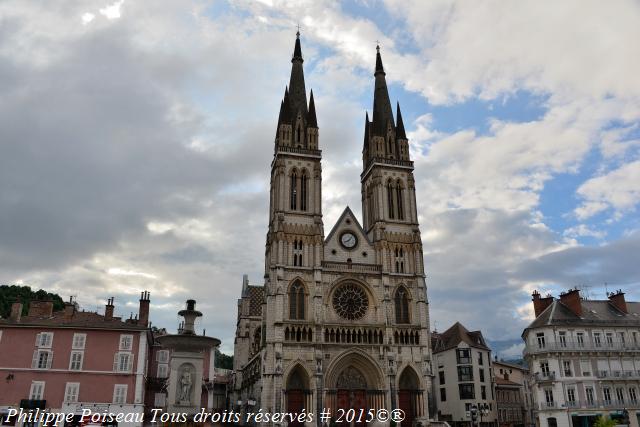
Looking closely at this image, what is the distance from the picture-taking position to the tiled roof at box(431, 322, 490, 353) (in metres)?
63.3

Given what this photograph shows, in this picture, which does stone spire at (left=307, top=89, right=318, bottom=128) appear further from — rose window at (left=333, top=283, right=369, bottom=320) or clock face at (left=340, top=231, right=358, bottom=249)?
rose window at (left=333, top=283, right=369, bottom=320)

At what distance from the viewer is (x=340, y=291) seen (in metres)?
56.3

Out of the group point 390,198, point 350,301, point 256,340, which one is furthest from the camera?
point 256,340

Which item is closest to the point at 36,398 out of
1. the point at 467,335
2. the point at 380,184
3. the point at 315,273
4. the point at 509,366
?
the point at 315,273

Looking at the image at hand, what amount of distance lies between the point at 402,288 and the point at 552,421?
1884 centimetres

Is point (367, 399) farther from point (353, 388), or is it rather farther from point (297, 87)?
point (297, 87)

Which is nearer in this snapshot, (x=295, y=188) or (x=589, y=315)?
(x=589, y=315)

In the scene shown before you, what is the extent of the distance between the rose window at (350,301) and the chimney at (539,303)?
16.2 meters

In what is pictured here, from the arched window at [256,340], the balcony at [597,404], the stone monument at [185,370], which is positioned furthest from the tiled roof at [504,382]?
the stone monument at [185,370]

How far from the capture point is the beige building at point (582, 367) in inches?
1763

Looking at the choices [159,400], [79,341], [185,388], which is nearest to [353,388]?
[159,400]

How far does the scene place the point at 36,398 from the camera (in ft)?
139

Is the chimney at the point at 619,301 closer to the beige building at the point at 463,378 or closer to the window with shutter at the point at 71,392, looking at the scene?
the beige building at the point at 463,378

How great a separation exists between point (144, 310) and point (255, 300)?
3359cm
